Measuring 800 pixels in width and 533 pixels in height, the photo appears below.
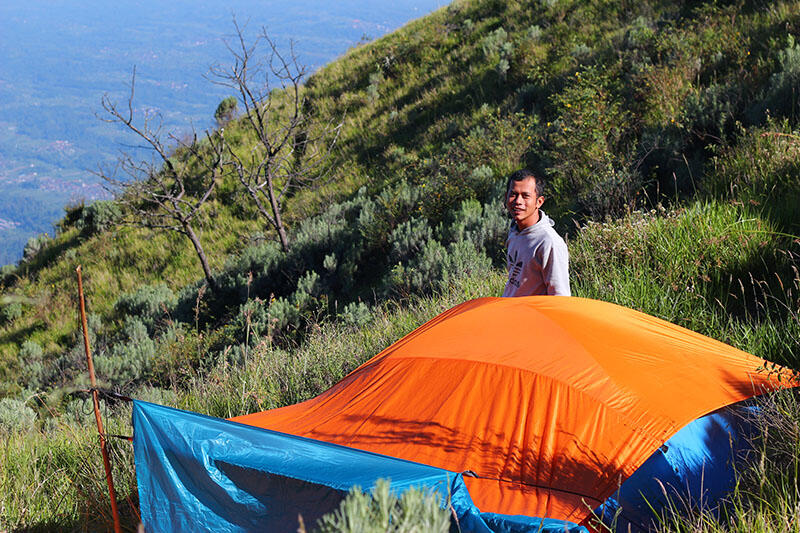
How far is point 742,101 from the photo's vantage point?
7480 millimetres

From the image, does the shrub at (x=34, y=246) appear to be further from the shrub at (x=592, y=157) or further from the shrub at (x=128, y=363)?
the shrub at (x=592, y=157)

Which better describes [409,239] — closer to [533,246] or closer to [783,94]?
[783,94]

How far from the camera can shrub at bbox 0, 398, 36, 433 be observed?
599 centimetres

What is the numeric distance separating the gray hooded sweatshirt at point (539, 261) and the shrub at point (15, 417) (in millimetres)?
4905

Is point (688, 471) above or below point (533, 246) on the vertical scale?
below

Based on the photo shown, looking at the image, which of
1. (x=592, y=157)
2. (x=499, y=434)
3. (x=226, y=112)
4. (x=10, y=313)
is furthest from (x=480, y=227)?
(x=226, y=112)

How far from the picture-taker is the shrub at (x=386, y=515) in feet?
4.11

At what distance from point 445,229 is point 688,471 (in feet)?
20.7

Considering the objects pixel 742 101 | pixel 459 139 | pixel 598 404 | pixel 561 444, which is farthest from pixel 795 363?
pixel 459 139

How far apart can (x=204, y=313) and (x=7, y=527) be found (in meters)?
7.55

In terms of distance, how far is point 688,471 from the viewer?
252 cm

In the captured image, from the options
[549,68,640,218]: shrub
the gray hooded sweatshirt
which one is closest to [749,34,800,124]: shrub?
[549,68,640,218]: shrub

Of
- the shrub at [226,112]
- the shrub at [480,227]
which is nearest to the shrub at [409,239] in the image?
the shrub at [480,227]

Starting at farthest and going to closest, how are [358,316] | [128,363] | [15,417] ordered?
[128,363] < [358,316] < [15,417]
